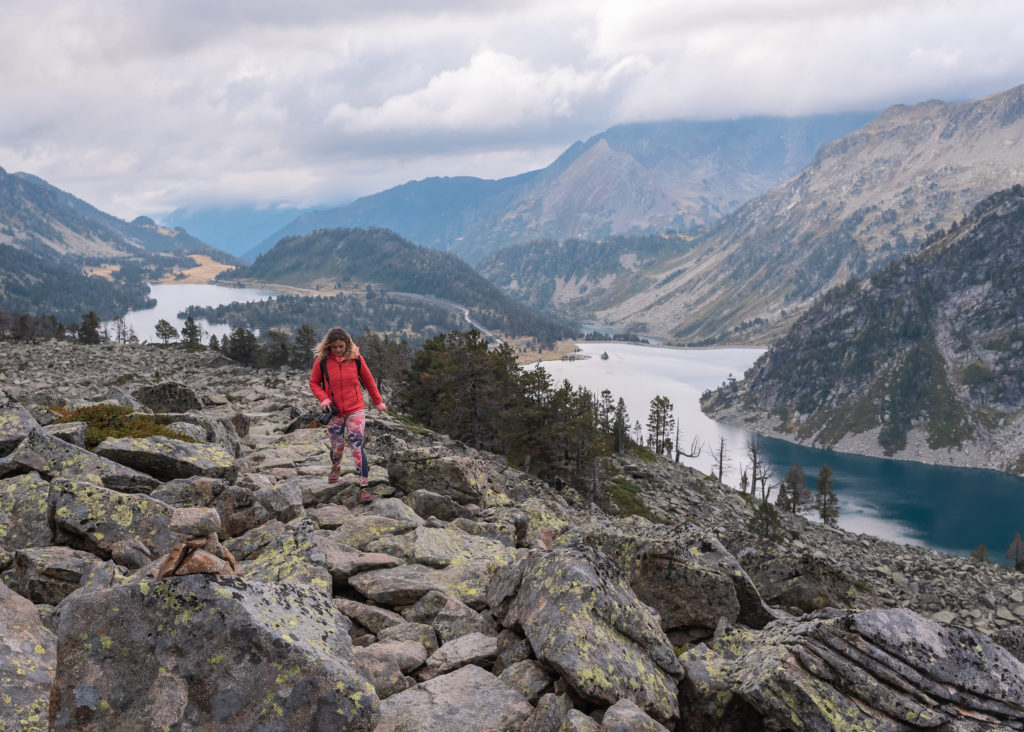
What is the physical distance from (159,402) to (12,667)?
2693cm

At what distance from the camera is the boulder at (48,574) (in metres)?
9.30

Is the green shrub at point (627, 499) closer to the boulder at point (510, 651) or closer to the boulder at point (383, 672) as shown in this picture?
the boulder at point (510, 651)

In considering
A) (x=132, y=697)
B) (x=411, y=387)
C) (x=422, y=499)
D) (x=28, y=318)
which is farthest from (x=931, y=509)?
(x=28, y=318)

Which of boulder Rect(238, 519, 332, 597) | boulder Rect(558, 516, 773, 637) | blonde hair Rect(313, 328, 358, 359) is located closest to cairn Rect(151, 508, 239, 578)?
boulder Rect(238, 519, 332, 597)

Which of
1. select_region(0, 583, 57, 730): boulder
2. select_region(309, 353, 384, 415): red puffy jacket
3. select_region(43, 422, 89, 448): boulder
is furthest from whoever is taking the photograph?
select_region(309, 353, 384, 415): red puffy jacket

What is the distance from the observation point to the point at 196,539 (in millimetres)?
7488

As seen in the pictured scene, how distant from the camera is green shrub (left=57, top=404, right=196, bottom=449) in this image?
1681 centimetres

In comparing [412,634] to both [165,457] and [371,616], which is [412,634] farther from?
[165,457]

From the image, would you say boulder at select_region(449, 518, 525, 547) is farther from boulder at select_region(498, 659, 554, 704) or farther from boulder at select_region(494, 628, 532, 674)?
boulder at select_region(498, 659, 554, 704)

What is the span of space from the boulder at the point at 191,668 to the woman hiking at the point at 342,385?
33.6 feet

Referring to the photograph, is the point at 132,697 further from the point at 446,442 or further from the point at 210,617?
the point at 446,442

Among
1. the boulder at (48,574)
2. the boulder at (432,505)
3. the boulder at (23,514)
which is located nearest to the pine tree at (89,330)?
the boulder at (432,505)

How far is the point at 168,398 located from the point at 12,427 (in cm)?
1862

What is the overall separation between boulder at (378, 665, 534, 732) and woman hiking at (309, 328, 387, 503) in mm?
9415
